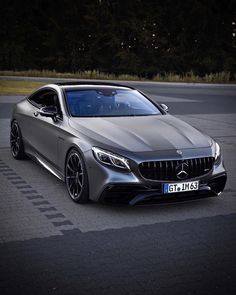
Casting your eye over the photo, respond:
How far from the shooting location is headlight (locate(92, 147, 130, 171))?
5.94 m

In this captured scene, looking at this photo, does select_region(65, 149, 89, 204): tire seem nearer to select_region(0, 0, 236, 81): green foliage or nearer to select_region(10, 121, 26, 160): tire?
select_region(10, 121, 26, 160): tire

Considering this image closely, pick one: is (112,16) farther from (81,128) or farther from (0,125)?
(81,128)

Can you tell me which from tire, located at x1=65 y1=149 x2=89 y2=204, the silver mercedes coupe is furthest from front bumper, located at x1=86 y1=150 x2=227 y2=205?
tire, located at x1=65 y1=149 x2=89 y2=204

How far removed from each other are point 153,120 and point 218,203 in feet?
4.81

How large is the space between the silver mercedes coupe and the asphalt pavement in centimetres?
28

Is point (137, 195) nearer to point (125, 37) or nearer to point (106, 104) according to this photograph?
point (106, 104)

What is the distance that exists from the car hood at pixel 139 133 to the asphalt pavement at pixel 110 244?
2.64 ft

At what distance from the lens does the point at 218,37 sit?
5184cm

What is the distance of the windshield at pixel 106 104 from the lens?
7.39m

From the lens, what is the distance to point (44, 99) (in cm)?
848

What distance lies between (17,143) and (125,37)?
4319cm

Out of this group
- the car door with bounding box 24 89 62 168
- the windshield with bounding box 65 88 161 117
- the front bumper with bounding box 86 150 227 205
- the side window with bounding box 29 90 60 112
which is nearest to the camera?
A: the front bumper with bounding box 86 150 227 205

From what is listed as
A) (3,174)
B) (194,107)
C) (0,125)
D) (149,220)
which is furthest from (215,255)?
(194,107)

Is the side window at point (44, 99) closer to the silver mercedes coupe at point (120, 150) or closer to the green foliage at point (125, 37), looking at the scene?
the silver mercedes coupe at point (120, 150)
